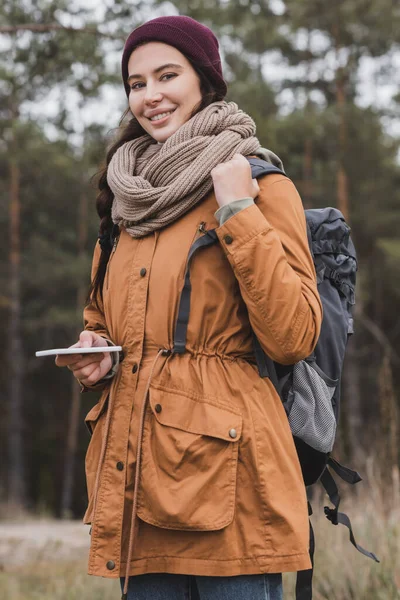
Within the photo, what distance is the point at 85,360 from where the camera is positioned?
2.08 meters

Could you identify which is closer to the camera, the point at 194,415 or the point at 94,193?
the point at 194,415

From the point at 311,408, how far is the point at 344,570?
2.18 metres

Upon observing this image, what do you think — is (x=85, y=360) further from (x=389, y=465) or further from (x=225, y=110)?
(x=389, y=465)

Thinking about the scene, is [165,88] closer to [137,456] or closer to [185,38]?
[185,38]

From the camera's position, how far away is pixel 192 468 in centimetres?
183

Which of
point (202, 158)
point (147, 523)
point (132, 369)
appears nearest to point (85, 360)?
point (132, 369)

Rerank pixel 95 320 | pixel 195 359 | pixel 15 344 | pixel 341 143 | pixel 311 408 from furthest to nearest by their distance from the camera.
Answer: pixel 15 344 → pixel 341 143 → pixel 95 320 → pixel 311 408 → pixel 195 359

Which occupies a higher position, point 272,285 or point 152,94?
point 152,94

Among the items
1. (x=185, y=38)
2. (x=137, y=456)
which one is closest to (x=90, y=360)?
(x=137, y=456)

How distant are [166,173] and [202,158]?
0.12 m

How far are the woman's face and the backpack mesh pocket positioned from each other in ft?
2.41

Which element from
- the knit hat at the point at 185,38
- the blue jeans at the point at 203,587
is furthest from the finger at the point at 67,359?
the knit hat at the point at 185,38

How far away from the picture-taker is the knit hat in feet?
7.06

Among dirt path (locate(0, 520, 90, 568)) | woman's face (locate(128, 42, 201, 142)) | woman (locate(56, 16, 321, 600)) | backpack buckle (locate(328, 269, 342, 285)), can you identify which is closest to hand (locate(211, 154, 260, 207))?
woman (locate(56, 16, 321, 600))
